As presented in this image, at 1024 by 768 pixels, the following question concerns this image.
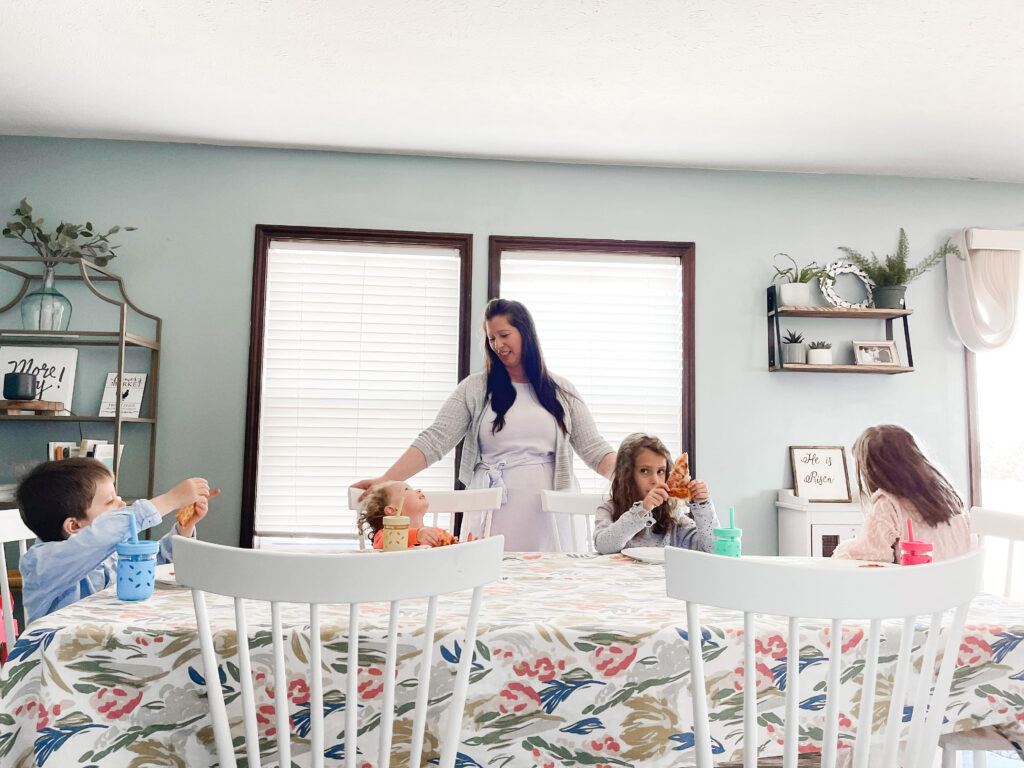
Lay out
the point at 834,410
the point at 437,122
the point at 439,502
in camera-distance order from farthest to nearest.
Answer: the point at 834,410
the point at 437,122
the point at 439,502

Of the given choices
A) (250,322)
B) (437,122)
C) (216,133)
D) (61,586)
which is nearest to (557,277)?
(437,122)

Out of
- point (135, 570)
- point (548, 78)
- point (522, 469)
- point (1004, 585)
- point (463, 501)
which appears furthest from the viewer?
point (548, 78)

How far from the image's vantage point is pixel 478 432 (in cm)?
268

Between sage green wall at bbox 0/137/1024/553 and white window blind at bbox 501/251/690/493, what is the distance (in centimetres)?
13

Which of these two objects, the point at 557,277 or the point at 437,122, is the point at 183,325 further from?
the point at 557,277

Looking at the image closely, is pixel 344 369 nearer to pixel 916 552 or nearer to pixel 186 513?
pixel 186 513

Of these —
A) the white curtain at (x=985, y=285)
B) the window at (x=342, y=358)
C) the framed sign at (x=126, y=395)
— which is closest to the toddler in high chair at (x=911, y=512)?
the window at (x=342, y=358)

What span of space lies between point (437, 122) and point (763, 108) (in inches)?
56.5

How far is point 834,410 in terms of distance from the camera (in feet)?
12.1

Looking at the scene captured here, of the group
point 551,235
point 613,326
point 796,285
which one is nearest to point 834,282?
point 796,285

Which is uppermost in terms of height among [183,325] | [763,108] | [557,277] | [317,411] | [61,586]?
[763,108]

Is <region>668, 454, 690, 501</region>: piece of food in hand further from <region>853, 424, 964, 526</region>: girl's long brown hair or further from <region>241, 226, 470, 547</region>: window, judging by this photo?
<region>241, 226, 470, 547</region>: window

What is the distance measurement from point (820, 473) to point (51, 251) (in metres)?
3.87

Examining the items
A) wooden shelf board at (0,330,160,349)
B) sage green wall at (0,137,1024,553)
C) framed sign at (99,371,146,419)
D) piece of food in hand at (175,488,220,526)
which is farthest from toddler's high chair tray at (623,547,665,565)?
framed sign at (99,371,146,419)
